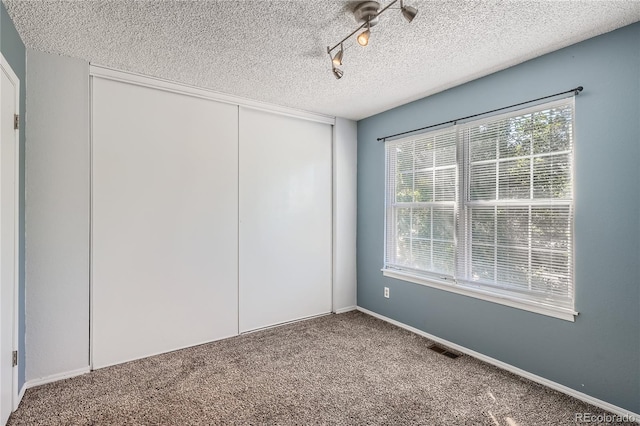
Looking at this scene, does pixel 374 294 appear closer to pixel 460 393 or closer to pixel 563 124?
pixel 460 393

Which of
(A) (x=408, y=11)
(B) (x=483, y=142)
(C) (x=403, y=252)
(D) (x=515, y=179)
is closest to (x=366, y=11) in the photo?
(A) (x=408, y=11)

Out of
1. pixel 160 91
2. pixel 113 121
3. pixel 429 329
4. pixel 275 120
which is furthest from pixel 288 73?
pixel 429 329

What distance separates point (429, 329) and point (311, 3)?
3.01 metres

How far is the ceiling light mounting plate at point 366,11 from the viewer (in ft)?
5.88

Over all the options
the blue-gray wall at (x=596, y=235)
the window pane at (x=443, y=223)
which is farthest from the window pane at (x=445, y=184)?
the blue-gray wall at (x=596, y=235)

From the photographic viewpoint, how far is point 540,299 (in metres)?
2.41

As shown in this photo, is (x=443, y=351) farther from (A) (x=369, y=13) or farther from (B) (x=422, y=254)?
(A) (x=369, y=13)

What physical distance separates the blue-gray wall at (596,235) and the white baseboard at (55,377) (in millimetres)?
3312

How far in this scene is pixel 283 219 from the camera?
364 centimetres

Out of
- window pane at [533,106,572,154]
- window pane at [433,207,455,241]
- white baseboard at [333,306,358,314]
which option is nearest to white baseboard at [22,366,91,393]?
white baseboard at [333,306,358,314]

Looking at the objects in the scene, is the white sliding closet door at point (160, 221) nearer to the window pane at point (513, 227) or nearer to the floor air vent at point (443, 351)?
the floor air vent at point (443, 351)

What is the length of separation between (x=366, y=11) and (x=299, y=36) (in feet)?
1.70

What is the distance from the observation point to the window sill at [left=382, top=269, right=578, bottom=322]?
7.46 feet

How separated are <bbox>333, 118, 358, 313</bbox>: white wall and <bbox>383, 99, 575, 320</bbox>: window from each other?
27.6 inches
